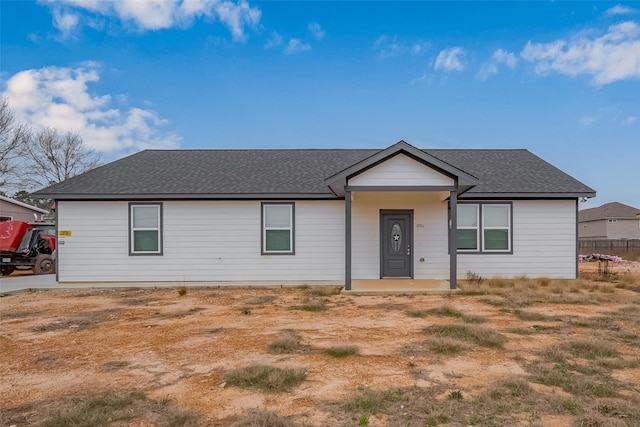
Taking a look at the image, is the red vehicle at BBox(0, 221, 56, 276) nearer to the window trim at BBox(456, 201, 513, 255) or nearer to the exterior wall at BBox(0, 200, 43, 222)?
the exterior wall at BBox(0, 200, 43, 222)

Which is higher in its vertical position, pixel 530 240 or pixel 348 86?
pixel 348 86

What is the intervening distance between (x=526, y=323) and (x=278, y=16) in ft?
58.5

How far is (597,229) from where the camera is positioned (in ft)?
142

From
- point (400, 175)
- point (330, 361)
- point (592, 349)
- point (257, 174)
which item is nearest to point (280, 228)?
point (257, 174)

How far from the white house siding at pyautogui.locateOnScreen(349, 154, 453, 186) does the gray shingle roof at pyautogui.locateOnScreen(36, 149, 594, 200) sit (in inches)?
73.8

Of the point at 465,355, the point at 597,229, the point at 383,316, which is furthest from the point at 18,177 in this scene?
the point at 597,229

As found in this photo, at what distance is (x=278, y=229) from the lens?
1272 cm

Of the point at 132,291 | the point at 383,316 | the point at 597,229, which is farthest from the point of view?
the point at 597,229

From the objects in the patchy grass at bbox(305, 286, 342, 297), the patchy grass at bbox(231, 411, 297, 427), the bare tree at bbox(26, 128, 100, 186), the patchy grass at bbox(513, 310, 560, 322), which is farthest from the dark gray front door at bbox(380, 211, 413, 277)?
the bare tree at bbox(26, 128, 100, 186)

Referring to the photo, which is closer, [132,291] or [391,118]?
[132,291]

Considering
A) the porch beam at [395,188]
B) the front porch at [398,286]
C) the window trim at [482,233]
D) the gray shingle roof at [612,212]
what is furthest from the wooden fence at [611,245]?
the porch beam at [395,188]

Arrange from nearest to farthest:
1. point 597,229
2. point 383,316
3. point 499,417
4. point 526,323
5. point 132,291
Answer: point 499,417 → point 526,323 → point 383,316 → point 132,291 → point 597,229

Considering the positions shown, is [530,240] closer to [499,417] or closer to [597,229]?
[499,417]

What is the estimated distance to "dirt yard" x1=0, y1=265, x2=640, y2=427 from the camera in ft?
12.2
